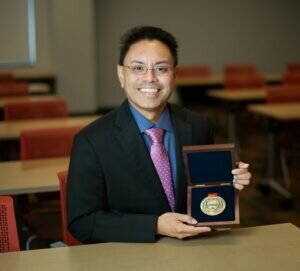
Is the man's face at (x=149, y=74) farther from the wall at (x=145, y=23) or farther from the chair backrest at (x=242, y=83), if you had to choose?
the wall at (x=145, y=23)

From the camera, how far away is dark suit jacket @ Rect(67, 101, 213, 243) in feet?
5.63

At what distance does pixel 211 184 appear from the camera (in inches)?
62.9

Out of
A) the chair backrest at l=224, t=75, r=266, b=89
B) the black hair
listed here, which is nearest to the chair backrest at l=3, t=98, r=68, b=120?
the black hair

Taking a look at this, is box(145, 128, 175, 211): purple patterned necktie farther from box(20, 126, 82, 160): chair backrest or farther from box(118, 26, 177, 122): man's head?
box(20, 126, 82, 160): chair backrest

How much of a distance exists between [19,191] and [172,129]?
0.98 metres

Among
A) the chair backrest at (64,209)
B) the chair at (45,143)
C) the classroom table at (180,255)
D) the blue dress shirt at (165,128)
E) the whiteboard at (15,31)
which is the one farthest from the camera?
the whiteboard at (15,31)

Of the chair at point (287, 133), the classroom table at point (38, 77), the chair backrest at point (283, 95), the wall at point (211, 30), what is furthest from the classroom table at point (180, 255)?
the wall at point (211, 30)

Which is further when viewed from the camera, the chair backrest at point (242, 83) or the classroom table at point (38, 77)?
the classroom table at point (38, 77)

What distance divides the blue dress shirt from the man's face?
6 cm

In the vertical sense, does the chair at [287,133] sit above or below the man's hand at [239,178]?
below

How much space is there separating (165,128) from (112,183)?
10.8 inches

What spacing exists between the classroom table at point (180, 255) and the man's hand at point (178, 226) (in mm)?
34

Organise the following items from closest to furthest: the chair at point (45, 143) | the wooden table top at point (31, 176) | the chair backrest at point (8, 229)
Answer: the chair backrest at point (8, 229) < the wooden table top at point (31, 176) < the chair at point (45, 143)

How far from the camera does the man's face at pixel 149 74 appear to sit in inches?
68.2
